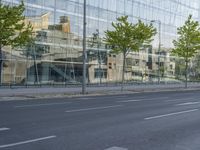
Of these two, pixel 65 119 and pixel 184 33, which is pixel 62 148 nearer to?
pixel 65 119

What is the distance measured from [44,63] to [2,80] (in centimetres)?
525

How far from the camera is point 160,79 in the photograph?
54.0 m

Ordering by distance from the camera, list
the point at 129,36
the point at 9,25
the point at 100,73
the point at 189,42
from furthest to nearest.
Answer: the point at 189,42, the point at 100,73, the point at 129,36, the point at 9,25

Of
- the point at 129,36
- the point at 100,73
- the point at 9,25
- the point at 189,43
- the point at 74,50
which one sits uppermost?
the point at 189,43

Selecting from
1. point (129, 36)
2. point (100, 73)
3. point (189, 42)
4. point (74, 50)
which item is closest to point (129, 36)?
point (129, 36)

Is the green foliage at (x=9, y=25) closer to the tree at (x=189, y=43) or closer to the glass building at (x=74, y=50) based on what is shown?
the glass building at (x=74, y=50)

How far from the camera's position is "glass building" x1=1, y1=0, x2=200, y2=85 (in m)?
34.2

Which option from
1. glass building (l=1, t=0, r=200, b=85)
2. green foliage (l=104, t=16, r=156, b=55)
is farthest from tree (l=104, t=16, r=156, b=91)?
glass building (l=1, t=0, r=200, b=85)

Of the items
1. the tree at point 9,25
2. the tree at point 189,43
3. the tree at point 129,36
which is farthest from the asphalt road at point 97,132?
the tree at point 189,43

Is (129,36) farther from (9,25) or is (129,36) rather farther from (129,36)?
(9,25)

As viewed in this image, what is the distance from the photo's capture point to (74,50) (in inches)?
1570

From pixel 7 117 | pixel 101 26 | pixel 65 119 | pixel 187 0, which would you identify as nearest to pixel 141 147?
pixel 65 119

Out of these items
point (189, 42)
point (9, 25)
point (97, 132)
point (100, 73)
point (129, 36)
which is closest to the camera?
point (97, 132)

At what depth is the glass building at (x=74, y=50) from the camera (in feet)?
112
